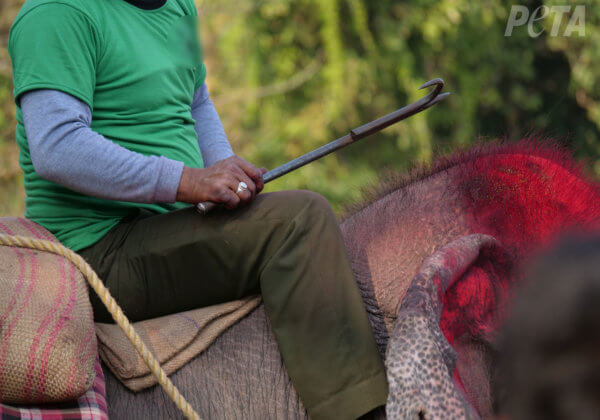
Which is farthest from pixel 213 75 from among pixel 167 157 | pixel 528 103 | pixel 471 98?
pixel 167 157

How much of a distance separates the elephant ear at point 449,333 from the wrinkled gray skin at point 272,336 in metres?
0.11

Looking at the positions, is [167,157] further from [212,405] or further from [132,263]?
[212,405]

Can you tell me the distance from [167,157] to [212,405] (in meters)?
0.54

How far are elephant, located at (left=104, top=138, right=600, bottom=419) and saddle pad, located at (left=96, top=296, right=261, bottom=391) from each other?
3 cm

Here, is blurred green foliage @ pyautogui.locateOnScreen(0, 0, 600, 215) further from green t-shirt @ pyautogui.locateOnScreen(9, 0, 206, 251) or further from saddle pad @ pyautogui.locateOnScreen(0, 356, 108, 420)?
saddle pad @ pyautogui.locateOnScreen(0, 356, 108, 420)

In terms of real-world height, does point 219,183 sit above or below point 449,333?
above

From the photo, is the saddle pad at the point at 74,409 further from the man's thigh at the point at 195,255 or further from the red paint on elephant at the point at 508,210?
the red paint on elephant at the point at 508,210

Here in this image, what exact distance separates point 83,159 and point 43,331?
331mm

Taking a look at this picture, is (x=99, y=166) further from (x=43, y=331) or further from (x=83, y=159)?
(x=43, y=331)

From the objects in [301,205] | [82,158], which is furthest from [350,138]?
[82,158]

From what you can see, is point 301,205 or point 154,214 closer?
point 301,205

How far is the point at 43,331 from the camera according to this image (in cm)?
117

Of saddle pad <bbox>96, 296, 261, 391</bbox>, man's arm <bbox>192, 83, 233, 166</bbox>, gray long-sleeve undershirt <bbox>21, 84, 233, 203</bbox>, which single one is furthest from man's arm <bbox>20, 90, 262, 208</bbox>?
man's arm <bbox>192, 83, 233, 166</bbox>

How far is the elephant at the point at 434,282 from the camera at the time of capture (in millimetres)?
1190
